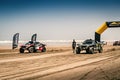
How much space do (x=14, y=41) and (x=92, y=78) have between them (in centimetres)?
3056

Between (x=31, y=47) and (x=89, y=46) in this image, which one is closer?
(x=89, y=46)

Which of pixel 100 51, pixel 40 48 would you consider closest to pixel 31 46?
pixel 40 48

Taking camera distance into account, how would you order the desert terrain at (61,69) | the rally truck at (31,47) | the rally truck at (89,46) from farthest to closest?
the rally truck at (31,47), the rally truck at (89,46), the desert terrain at (61,69)

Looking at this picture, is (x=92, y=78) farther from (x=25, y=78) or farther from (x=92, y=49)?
(x=92, y=49)

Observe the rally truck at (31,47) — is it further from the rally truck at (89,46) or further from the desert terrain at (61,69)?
the desert terrain at (61,69)

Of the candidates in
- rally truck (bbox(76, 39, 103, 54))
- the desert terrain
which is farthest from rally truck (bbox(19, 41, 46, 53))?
the desert terrain

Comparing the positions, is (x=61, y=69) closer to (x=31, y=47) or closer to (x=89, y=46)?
(x=89, y=46)

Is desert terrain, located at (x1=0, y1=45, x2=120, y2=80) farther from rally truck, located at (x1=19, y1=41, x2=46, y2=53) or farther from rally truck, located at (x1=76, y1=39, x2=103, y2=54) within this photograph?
rally truck, located at (x1=19, y1=41, x2=46, y2=53)

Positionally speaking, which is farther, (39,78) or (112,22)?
(112,22)

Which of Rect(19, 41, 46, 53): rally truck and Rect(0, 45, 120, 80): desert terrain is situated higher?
Rect(19, 41, 46, 53): rally truck

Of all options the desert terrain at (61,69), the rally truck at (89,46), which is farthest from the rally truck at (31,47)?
the desert terrain at (61,69)

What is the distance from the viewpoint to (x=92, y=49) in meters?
23.6

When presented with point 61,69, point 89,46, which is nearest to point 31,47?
point 89,46

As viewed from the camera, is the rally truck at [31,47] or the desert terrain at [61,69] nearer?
the desert terrain at [61,69]
